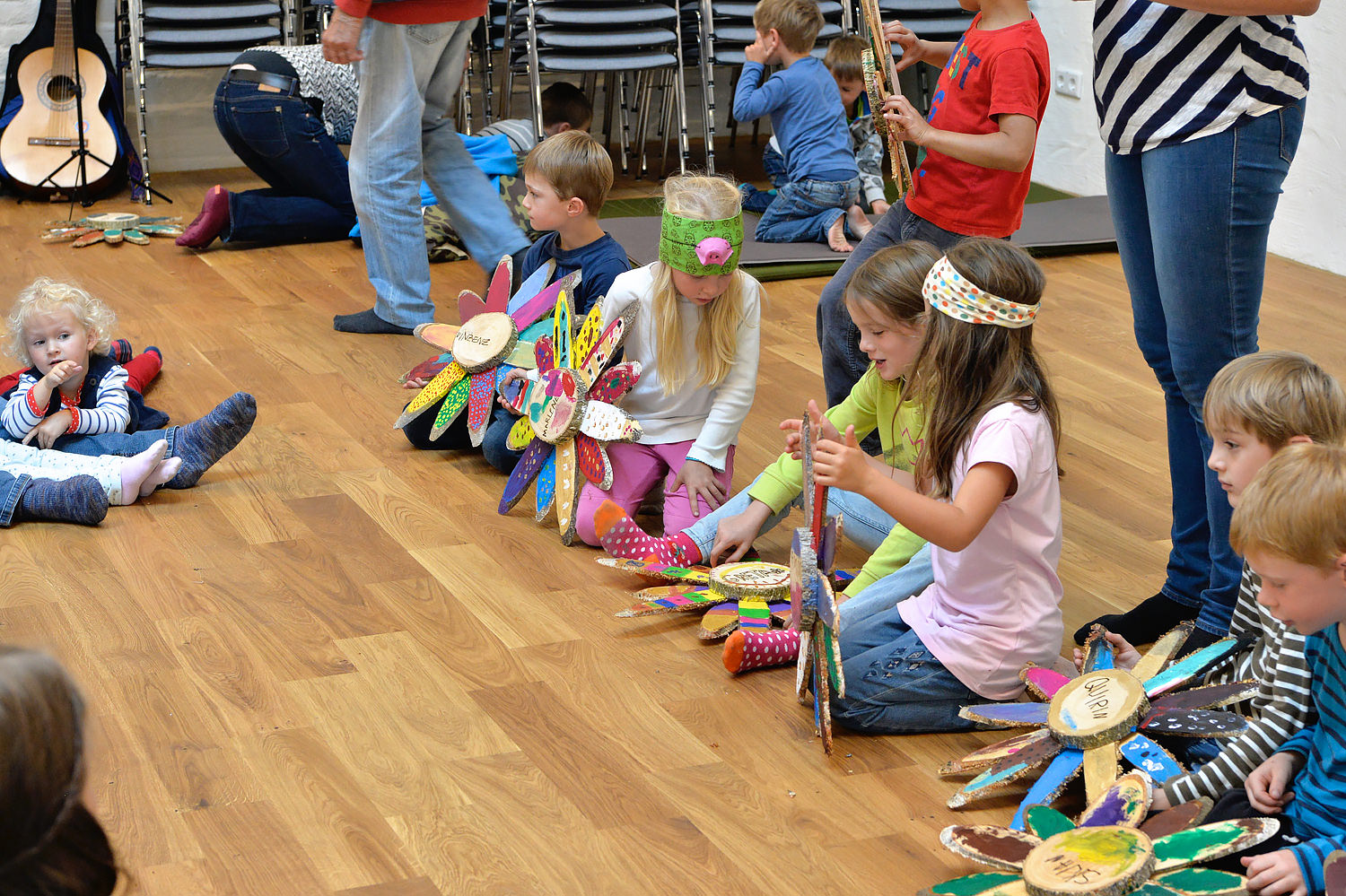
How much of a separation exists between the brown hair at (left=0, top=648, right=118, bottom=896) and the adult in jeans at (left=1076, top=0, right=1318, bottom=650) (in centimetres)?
174

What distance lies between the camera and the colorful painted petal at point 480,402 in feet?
9.93

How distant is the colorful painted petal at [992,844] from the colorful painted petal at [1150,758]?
0.21 m

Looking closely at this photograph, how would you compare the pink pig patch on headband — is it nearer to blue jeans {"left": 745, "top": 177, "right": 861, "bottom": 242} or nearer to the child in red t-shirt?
the child in red t-shirt

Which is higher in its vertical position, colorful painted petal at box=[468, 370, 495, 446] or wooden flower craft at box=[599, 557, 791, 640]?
colorful painted petal at box=[468, 370, 495, 446]

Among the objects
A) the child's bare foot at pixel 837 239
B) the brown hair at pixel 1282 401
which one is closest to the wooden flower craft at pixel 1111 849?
the brown hair at pixel 1282 401

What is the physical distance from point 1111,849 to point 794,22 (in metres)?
3.98

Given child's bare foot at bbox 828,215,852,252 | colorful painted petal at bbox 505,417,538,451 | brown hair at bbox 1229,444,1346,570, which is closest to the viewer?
brown hair at bbox 1229,444,1346,570

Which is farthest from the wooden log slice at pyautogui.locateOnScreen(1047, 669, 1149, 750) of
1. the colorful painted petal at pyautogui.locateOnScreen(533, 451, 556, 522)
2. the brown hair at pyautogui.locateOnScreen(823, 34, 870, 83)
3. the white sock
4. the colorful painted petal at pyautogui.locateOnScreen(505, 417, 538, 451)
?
the brown hair at pyautogui.locateOnScreen(823, 34, 870, 83)

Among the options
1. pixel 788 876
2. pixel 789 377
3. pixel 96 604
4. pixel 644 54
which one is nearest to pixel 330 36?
pixel 789 377

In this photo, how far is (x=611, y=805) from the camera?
1927 mm

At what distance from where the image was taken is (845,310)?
2.88m

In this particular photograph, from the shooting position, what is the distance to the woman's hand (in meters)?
2.73

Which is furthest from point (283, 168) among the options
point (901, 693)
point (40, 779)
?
point (40, 779)

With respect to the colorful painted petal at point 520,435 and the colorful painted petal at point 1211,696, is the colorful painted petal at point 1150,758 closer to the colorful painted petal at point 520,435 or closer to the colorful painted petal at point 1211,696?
the colorful painted petal at point 1211,696
